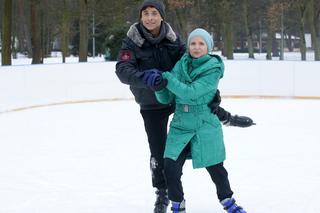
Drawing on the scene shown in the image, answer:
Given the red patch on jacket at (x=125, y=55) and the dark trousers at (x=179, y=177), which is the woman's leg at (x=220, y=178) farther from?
the red patch on jacket at (x=125, y=55)

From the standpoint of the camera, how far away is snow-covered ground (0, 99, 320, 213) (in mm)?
3973

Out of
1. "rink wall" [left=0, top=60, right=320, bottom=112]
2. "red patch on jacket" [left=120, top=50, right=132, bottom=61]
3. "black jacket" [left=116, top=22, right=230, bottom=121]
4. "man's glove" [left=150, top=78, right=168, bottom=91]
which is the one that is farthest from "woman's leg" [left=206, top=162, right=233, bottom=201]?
"rink wall" [left=0, top=60, right=320, bottom=112]

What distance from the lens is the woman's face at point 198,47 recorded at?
304 centimetres

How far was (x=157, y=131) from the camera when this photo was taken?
3.36 m

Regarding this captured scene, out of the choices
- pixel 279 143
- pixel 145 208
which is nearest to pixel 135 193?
pixel 145 208

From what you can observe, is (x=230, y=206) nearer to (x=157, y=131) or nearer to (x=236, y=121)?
(x=236, y=121)

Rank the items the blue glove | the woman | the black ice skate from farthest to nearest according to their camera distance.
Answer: the black ice skate < the woman < the blue glove

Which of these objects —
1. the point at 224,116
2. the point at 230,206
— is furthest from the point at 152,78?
the point at 230,206

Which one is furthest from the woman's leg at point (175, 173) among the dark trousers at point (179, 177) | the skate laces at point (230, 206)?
the skate laces at point (230, 206)

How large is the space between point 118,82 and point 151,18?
924cm

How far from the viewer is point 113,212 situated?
3721 millimetres

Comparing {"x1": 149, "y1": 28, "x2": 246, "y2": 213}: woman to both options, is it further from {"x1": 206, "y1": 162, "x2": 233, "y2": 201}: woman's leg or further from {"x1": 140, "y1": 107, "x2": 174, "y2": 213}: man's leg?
{"x1": 140, "y1": 107, "x2": 174, "y2": 213}: man's leg

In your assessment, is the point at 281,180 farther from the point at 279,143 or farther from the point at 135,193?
the point at 279,143

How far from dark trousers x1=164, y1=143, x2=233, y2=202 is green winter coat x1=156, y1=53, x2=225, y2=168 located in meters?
0.05
